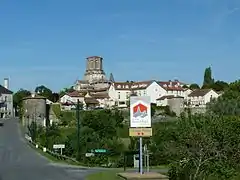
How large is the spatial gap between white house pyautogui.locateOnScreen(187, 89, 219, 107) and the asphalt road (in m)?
64.5

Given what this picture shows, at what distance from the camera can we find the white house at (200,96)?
475 ft

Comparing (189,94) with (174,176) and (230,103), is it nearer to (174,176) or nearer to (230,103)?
(230,103)

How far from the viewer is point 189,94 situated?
159 metres

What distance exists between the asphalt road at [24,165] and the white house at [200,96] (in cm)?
6452

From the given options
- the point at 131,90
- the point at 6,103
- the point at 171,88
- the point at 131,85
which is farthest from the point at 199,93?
the point at 6,103

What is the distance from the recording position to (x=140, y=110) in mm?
26516

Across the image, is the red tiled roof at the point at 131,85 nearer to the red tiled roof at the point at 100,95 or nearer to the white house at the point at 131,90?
the white house at the point at 131,90

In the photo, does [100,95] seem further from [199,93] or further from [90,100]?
[199,93]

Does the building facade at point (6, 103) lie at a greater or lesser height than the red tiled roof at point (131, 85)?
lesser

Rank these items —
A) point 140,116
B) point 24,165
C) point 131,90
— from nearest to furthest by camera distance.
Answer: point 140,116
point 24,165
point 131,90

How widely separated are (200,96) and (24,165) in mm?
107049

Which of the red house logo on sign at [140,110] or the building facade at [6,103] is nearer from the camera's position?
the red house logo on sign at [140,110]

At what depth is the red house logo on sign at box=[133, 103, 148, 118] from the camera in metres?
26.4

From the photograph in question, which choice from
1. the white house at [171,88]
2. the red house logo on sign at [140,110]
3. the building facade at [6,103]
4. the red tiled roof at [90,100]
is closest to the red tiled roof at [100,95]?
the red tiled roof at [90,100]
